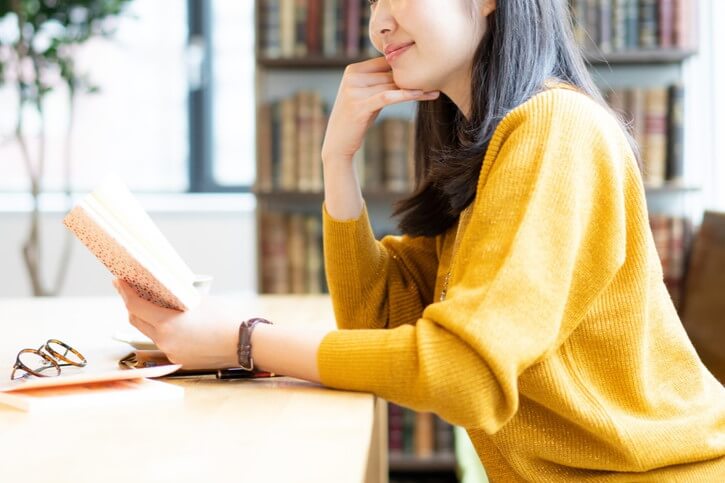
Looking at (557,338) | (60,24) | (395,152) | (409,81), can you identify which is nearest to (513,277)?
(557,338)

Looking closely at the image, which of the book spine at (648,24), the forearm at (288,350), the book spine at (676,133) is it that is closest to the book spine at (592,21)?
the book spine at (648,24)

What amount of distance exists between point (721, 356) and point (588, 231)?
1.05 metres

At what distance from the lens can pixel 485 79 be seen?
1.17 metres

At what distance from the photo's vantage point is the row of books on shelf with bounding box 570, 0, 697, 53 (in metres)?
2.63

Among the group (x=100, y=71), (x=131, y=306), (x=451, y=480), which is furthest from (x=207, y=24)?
(x=131, y=306)

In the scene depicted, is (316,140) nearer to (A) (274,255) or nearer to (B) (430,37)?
(A) (274,255)

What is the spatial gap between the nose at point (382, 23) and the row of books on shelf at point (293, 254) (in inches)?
59.7

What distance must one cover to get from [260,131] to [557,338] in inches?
74.9

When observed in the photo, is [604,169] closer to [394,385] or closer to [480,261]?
[480,261]

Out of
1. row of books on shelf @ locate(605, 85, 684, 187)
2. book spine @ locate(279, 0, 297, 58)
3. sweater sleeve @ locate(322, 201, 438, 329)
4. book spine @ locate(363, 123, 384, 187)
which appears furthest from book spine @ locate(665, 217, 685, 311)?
sweater sleeve @ locate(322, 201, 438, 329)

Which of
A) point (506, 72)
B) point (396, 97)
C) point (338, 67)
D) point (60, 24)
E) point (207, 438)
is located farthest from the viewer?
point (60, 24)

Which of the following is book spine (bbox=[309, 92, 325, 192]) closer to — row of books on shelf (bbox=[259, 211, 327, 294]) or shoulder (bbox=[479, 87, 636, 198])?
row of books on shelf (bbox=[259, 211, 327, 294])

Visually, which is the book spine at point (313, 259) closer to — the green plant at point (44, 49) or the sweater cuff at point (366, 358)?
the green plant at point (44, 49)

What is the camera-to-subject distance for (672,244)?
2629mm
